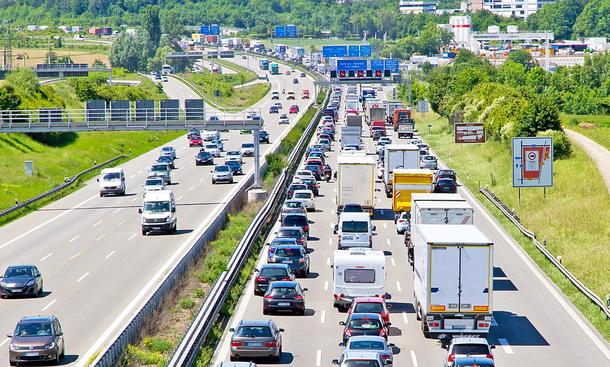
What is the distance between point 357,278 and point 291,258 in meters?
6.94

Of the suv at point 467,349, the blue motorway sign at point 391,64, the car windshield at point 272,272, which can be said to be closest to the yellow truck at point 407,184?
the car windshield at point 272,272

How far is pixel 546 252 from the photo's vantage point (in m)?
53.1

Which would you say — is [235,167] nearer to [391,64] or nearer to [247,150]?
[247,150]

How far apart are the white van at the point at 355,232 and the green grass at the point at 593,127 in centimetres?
4744

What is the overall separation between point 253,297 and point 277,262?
378 centimetres

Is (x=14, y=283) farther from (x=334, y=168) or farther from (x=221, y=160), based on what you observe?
(x=221, y=160)

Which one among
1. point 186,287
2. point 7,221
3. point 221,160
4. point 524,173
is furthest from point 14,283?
point 221,160

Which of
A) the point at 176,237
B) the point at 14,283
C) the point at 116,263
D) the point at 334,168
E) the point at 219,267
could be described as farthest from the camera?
the point at 334,168

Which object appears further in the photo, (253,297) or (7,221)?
(7,221)

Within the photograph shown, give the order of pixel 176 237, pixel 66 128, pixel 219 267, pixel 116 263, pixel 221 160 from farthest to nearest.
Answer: pixel 221 160 < pixel 66 128 < pixel 176 237 < pixel 116 263 < pixel 219 267

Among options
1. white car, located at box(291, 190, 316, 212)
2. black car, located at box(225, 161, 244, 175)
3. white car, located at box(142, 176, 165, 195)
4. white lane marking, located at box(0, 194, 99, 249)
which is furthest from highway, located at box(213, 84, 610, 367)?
black car, located at box(225, 161, 244, 175)

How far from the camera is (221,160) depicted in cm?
10625

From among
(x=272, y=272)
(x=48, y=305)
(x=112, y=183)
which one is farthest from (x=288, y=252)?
(x=112, y=183)

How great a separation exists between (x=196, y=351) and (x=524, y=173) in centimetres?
3781
